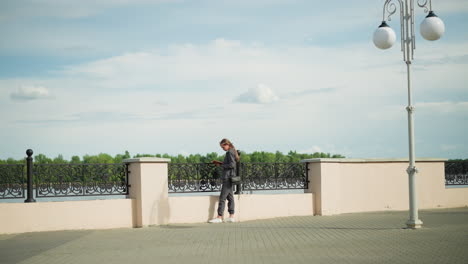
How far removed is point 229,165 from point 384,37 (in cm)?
524

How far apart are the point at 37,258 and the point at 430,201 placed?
46.4ft

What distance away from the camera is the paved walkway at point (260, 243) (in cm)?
1030

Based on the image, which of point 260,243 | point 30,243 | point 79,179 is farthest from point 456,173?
point 30,243

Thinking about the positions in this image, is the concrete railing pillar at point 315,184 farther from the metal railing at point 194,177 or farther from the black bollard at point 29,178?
the black bollard at point 29,178

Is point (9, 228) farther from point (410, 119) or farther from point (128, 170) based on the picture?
point (410, 119)

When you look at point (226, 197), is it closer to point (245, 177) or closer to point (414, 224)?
point (245, 177)

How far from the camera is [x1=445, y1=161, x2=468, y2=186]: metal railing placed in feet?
70.2

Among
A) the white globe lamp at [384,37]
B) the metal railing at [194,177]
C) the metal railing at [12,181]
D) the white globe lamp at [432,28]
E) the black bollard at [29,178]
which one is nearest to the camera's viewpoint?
the white globe lamp at [432,28]

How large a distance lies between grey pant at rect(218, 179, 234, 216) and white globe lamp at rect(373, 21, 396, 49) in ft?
17.3

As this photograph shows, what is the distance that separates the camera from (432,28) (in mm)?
14109

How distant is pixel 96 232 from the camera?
1461 cm

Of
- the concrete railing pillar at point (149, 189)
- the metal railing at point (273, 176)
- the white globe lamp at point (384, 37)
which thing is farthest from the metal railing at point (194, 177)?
the white globe lamp at point (384, 37)

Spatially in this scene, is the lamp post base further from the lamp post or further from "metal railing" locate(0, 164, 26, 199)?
"metal railing" locate(0, 164, 26, 199)

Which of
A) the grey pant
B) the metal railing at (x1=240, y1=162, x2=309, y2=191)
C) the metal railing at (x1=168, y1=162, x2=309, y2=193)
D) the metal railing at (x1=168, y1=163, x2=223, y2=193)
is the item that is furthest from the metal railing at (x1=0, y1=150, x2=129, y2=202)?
the metal railing at (x1=240, y1=162, x2=309, y2=191)
